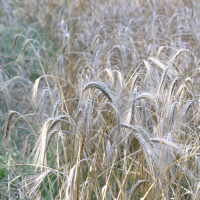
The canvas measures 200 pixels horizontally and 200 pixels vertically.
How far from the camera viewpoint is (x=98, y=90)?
1327mm

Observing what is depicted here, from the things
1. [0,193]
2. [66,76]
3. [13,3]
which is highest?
[13,3]

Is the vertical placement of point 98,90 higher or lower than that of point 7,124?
higher

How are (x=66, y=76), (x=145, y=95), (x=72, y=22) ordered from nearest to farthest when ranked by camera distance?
(x=145, y=95), (x=66, y=76), (x=72, y=22)

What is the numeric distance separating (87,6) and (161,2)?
1.38 meters

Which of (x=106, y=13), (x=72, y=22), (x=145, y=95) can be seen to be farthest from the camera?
(x=72, y=22)

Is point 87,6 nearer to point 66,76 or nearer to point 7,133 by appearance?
point 66,76

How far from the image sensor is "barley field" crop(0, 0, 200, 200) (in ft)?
4.52

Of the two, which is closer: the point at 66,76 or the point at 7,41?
the point at 66,76

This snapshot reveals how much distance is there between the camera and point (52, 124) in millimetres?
1056

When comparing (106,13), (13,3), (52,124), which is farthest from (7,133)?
(13,3)

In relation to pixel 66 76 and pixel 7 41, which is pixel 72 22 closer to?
pixel 7 41

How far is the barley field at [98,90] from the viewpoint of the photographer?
1.38 m

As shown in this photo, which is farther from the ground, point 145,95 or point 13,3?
point 13,3

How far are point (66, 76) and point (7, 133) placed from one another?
4.87ft
